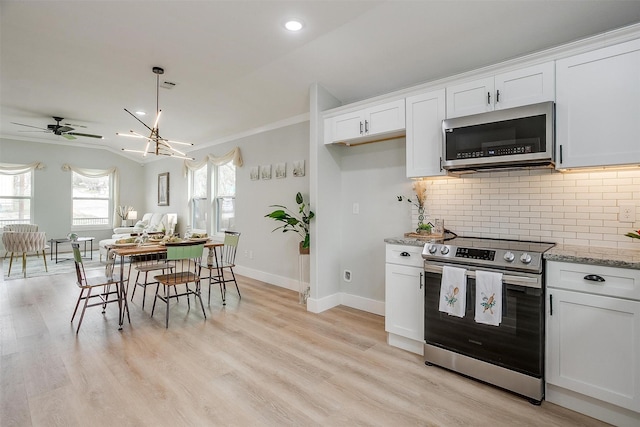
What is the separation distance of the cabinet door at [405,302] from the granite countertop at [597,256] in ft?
3.10

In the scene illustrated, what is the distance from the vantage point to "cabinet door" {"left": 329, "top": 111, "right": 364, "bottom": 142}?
341cm

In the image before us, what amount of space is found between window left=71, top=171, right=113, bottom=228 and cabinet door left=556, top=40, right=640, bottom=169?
10114 millimetres

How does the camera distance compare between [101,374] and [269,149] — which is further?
[269,149]

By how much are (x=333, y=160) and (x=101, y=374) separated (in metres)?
3.05

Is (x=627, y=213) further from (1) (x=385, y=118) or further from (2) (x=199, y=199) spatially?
(2) (x=199, y=199)

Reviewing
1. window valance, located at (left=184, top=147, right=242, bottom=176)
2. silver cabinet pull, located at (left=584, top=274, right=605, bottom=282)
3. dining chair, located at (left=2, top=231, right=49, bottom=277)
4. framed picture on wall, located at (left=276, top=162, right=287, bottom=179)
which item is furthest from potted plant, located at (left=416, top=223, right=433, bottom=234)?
dining chair, located at (left=2, top=231, right=49, bottom=277)

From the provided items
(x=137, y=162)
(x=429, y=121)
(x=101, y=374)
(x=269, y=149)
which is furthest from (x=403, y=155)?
(x=137, y=162)

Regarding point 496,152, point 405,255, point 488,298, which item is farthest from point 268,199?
point 488,298

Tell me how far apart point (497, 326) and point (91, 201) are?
32.4 ft

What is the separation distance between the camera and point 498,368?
2.15 metres

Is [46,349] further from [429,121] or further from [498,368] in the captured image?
[429,121]

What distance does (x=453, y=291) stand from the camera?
2.34m

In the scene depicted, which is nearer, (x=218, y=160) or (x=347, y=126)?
(x=347, y=126)

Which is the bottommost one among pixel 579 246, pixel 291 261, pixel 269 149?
pixel 291 261
